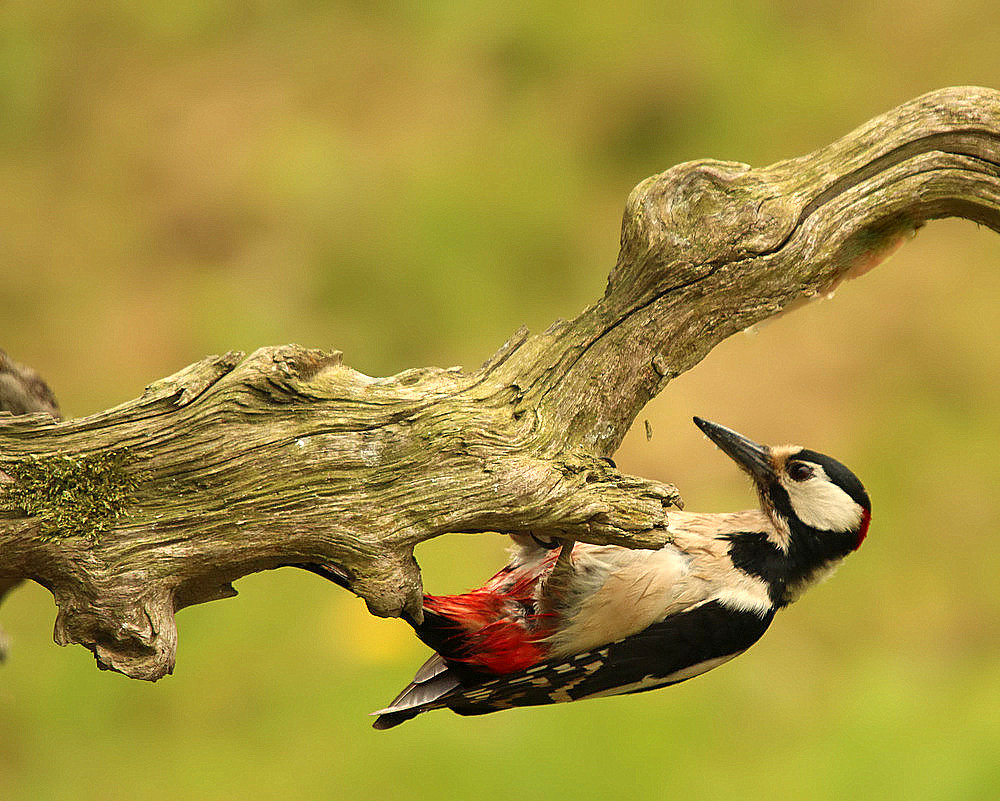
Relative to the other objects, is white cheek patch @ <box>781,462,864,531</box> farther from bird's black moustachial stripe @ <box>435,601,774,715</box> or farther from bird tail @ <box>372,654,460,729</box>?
bird tail @ <box>372,654,460,729</box>

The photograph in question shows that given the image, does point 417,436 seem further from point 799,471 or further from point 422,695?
point 799,471

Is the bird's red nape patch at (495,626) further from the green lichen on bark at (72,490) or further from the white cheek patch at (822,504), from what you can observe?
the green lichen on bark at (72,490)

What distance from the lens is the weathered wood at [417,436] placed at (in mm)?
1365

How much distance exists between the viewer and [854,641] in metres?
3.57

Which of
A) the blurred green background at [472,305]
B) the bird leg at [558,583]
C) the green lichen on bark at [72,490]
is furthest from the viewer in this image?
the blurred green background at [472,305]

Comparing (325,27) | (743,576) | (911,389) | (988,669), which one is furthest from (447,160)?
(743,576)

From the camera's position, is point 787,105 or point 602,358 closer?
point 602,358

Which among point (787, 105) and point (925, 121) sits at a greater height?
point (787, 105)

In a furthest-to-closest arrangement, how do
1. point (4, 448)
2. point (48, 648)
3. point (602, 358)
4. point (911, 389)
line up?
point (911, 389) → point (48, 648) → point (602, 358) → point (4, 448)

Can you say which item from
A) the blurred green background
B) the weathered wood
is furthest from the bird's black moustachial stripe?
the blurred green background

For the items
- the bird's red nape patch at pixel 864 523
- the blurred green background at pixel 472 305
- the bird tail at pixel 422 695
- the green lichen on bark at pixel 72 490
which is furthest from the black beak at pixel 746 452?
the blurred green background at pixel 472 305

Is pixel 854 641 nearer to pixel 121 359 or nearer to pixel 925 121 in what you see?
pixel 925 121

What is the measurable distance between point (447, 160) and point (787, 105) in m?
1.28

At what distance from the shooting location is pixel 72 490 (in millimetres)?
1367
